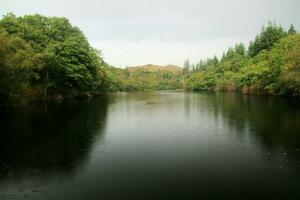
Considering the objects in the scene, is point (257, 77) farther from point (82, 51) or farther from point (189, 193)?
point (189, 193)

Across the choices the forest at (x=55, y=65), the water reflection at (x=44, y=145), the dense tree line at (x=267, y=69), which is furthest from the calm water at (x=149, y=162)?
the dense tree line at (x=267, y=69)

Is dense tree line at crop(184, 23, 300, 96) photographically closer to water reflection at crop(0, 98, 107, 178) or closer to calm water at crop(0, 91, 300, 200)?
calm water at crop(0, 91, 300, 200)

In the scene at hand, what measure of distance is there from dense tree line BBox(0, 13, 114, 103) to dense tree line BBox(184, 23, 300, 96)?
1583 inches

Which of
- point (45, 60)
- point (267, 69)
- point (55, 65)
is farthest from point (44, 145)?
point (267, 69)

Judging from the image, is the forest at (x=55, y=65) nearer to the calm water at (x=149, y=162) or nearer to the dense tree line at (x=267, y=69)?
the dense tree line at (x=267, y=69)

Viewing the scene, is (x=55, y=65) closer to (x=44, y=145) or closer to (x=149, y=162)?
(x=44, y=145)

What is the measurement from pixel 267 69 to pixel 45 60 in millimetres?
48557

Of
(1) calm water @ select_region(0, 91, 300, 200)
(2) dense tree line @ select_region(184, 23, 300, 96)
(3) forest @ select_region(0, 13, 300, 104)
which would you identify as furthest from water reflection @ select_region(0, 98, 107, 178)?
(2) dense tree line @ select_region(184, 23, 300, 96)

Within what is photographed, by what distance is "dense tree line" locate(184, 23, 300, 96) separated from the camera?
48281 millimetres

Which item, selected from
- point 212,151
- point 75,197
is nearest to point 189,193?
point 75,197

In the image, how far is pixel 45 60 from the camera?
160 feet

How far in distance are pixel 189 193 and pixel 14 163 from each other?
26.4 ft

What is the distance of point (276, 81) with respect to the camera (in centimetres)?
6019

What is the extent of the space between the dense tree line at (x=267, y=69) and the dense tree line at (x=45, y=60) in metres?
40.2
